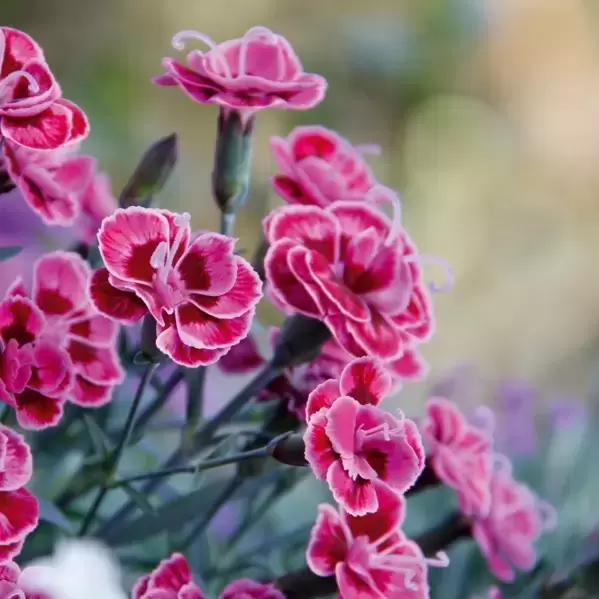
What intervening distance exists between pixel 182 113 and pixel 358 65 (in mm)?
286

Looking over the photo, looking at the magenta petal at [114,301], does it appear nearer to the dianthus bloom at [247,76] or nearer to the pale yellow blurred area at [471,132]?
the dianthus bloom at [247,76]

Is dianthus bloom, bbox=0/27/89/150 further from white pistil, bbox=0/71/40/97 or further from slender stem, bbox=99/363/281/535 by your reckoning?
slender stem, bbox=99/363/281/535

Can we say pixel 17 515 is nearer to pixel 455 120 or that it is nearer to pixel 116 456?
pixel 116 456

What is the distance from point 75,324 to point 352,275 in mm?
108

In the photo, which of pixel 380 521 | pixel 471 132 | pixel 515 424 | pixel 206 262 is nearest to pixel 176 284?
pixel 206 262

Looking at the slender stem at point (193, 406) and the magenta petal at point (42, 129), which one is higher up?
the magenta petal at point (42, 129)

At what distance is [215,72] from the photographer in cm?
33

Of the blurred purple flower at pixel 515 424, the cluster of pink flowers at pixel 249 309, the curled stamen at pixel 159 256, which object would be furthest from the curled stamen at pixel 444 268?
the blurred purple flower at pixel 515 424

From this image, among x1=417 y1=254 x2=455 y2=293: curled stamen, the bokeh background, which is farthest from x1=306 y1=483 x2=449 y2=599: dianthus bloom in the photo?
the bokeh background

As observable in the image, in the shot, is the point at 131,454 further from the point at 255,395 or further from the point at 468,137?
the point at 468,137

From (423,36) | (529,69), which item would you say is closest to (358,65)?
(423,36)

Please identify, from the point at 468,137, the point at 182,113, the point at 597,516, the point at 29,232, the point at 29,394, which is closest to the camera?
the point at 29,394

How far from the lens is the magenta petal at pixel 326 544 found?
295mm

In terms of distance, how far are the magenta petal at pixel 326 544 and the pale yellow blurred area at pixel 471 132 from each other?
2.38ft
